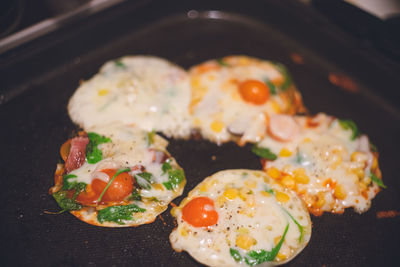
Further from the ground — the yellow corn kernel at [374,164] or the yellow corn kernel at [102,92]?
the yellow corn kernel at [102,92]

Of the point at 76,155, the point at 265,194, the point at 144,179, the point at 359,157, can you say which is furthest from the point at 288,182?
the point at 76,155

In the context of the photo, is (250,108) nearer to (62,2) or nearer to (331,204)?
(331,204)

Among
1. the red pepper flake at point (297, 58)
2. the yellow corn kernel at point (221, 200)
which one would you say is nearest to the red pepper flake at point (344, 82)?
the red pepper flake at point (297, 58)

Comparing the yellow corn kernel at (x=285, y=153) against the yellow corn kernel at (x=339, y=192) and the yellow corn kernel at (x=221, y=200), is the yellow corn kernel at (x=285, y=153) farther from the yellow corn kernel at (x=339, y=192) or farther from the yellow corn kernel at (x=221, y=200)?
the yellow corn kernel at (x=221, y=200)

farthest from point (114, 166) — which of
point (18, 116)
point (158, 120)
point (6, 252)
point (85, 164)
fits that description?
point (18, 116)

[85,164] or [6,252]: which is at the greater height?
[85,164]
